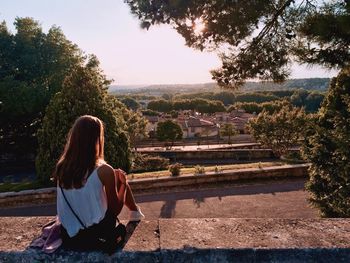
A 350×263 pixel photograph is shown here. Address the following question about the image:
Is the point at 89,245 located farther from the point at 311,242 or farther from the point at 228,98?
the point at 228,98

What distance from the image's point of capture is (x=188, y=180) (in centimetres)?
1305

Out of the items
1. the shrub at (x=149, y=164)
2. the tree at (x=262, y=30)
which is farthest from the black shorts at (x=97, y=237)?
the shrub at (x=149, y=164)

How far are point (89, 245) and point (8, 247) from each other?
589 millimetres

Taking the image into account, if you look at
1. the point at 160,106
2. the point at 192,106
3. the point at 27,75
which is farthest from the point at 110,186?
the point at 160,106

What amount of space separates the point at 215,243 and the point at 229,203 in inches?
351

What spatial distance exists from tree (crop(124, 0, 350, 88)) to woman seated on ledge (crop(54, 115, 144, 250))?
11.7ft

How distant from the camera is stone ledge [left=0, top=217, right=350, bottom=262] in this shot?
258 centimetres

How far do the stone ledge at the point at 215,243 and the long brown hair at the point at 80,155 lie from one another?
21.0 inches

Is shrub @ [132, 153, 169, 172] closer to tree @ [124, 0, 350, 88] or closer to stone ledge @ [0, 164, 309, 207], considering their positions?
stone ledge @ [0, 164, 309, 207]

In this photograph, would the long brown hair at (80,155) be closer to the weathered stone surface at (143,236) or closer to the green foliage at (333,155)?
the weathered stone surface at (143,236)

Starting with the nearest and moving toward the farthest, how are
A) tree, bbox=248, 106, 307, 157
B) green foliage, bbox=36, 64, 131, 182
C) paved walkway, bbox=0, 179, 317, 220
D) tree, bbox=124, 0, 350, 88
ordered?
tree, bbox=124, 0, 350, 88 < paved walkway, bbox=0, 179, 317, 220 < green foliage, bbox=36, 64, 131, 182 < tree, bbox=248, 106, 307, 157

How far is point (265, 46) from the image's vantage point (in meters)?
7.23

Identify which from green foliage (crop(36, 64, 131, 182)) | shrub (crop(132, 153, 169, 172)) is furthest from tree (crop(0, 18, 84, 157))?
green foliage (crop(36, 64, 131, 182))

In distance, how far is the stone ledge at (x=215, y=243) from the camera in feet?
8.48
